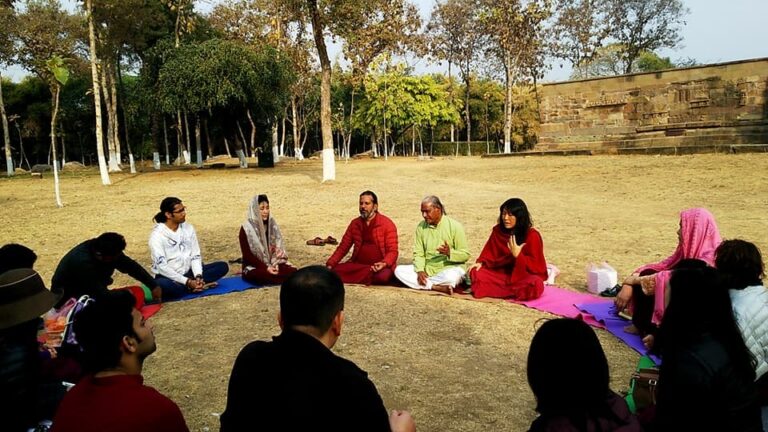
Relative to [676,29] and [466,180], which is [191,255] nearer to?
[466,180]

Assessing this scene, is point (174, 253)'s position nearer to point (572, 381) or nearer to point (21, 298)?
point (21, 298)

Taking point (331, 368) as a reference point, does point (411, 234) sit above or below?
below

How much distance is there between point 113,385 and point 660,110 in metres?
22.9

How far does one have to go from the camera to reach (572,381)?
189 centimetres

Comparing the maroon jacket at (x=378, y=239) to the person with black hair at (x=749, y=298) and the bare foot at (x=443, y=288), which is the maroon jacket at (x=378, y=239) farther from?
the person with black hair at (x=749, y=298)

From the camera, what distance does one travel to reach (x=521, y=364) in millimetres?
4461

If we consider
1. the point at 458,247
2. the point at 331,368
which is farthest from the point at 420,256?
the point at 331,368

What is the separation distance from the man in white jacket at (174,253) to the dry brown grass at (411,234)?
0.39 meters

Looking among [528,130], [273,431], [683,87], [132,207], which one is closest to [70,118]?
[132,207]

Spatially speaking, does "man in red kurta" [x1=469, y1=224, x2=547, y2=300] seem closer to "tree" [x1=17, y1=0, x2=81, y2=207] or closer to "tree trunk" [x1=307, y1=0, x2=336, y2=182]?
"tree trunk" [x1=307, y1=0, x2=336, y2=182]

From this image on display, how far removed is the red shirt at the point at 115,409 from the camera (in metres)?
1.98

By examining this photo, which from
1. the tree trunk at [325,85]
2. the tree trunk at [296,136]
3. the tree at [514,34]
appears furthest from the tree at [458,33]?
the tree trunk at [325,85]

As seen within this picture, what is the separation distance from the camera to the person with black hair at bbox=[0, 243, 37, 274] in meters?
4.03

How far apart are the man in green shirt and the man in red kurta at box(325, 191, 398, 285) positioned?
0.22 m
